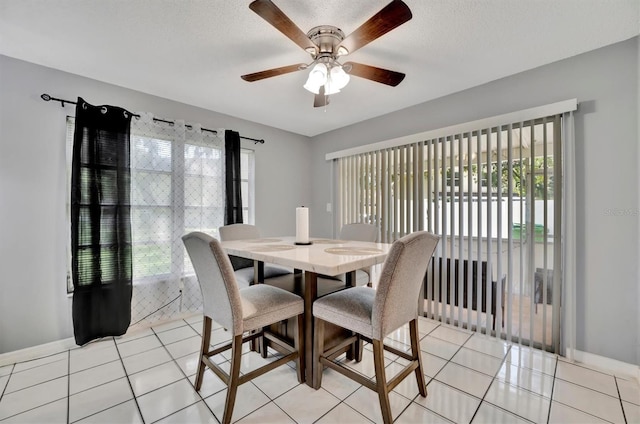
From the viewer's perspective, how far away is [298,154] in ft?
13.5

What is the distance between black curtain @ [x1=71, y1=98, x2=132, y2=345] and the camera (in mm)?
2232

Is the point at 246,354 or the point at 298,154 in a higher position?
the point at 298,154

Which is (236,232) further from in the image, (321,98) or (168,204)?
(321,98)

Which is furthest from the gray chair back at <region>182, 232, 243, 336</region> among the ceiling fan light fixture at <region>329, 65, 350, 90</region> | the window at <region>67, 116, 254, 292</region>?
the window at <region>67, 116, 254, 292</region>

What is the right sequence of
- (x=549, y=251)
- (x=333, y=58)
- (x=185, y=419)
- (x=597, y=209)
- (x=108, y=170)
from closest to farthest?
(x=185, y=419) → (x=333, y=58) → (x=597, y=209) → (x=549, y=251) → (x=108, y=170)

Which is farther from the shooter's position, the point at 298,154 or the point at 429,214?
the point at 298,154

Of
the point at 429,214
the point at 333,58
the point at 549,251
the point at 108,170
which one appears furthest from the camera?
the point at 429,214

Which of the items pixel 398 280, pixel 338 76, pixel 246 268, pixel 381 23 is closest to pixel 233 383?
pixel 398 280

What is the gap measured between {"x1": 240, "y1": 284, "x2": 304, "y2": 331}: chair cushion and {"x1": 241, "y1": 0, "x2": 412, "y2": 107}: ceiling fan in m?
1.33

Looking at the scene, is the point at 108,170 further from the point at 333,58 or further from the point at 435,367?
the point at 435,367

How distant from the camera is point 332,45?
1.72 meters

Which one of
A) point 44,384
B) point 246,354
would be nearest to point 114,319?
point 44,384

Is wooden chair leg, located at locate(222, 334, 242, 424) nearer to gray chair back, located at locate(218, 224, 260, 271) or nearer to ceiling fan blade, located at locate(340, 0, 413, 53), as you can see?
gray chair back, located at locate(218, 224, 260, 271)

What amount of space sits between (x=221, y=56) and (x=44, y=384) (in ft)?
8.32
